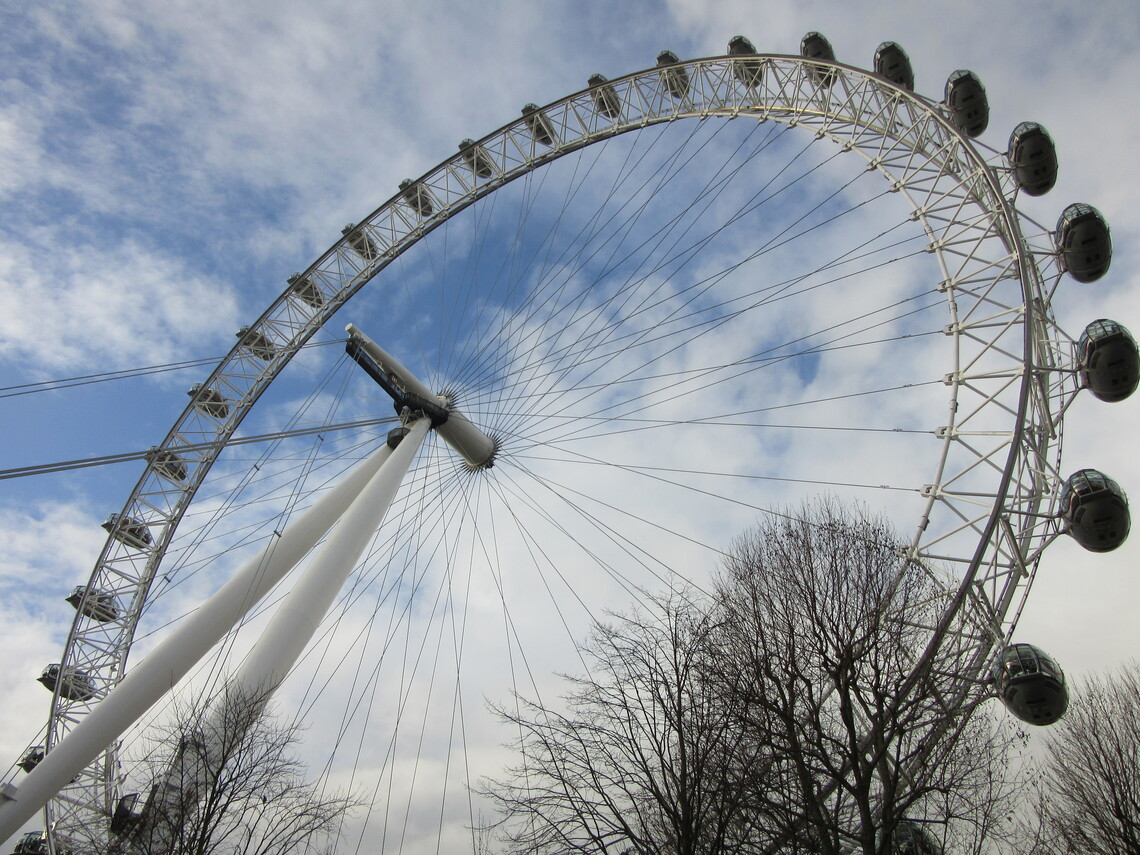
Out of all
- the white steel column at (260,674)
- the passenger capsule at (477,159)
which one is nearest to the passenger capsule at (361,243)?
the passenger capsule at (477,159)

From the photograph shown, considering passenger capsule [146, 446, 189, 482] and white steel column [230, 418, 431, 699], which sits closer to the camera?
white steel column [230, 418, 431, 699]

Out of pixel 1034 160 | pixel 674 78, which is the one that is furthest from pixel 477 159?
pixel 1034 160

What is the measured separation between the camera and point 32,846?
101 ft

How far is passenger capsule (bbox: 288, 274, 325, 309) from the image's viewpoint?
33.1 meters

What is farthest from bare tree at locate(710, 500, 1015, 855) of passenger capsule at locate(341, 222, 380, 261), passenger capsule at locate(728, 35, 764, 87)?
passenger capsule at locate(341, 222, 380, 261)

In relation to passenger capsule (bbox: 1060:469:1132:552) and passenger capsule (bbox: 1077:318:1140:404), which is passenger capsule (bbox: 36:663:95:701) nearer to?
passenger capsule (bbox: 1060:469:1132:552)

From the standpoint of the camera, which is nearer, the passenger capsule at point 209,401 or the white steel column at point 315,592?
the white steel column at point 315,592

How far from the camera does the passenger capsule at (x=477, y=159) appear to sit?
30.9 m

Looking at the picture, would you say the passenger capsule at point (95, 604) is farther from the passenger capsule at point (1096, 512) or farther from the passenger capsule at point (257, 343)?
the passenger capsule at point (1096, 512)

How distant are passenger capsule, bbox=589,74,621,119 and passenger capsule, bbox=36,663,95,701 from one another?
34398 mm

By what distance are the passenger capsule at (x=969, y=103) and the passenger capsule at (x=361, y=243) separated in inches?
893

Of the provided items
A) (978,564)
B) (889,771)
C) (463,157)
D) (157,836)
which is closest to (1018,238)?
(978,564)

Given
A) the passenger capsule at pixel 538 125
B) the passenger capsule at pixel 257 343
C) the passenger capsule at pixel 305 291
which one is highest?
the passenger capsule at pixel 538 125

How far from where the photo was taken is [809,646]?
1527cm
